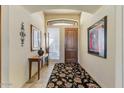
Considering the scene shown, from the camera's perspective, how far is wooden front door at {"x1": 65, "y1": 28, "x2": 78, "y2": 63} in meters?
9.19

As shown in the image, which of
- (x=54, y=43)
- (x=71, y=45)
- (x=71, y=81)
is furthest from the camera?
(x=54, y=43)

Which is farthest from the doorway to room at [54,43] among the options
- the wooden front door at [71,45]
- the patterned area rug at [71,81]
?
the patterned area rug at [71,81]

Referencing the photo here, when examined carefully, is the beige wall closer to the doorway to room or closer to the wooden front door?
the wooden front door

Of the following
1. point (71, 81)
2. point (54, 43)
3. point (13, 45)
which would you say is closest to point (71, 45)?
point (54, 43)

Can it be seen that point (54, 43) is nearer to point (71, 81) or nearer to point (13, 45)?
point (71, 81)

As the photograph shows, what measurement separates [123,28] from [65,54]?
7.13 metres

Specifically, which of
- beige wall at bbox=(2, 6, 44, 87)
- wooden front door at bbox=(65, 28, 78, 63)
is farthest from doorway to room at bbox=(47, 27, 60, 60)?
beige wall at bbox=(2, 6, 44, 87)

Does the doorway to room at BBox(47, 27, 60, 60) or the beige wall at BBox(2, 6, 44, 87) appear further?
the doorway to room at BBox(47, 27, 60, 60)

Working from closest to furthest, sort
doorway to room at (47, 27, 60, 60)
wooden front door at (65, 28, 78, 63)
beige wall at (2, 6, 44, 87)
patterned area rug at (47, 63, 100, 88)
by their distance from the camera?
beige wall at (2, 6, 44, 87) → patterned area rug at (47, 63, 100, 88) → wooden front door at (65, 28, 78, 63) → doorway to room at (47, 27, 60, 60)

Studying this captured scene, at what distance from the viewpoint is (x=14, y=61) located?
3473 millimetres

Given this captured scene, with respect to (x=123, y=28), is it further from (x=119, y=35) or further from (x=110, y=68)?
(x=110, y=68)

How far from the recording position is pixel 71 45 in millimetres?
9227
